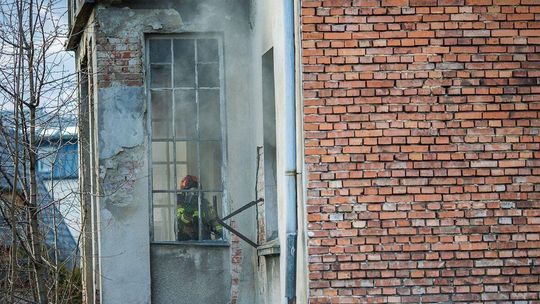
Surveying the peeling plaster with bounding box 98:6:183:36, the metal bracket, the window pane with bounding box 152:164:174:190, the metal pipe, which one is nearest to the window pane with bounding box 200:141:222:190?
the window pane with bounding box 152:164:174:190

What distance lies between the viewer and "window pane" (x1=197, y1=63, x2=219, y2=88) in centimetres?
1239

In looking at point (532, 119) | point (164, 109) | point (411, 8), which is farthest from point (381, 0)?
point (164, 109)

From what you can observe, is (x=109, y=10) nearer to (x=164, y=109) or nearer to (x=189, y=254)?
(x=164, y=109)

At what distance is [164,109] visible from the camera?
40.5 ft

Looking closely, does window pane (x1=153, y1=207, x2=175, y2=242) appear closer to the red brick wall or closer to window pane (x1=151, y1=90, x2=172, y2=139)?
window pane (x1=151, y1=90, x2=172, y2=139)

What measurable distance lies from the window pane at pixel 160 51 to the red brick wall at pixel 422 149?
3907 mm

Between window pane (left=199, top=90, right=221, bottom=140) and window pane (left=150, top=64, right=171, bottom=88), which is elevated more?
window pane (left=150, top=64, right=171, bottom=88)

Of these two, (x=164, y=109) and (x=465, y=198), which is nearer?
(x=465, y=198)

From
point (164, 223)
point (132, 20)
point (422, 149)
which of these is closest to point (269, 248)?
point (422, 149)

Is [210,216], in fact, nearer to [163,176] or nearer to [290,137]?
[163,176]

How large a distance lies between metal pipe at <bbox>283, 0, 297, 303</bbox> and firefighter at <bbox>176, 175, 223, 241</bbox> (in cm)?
332

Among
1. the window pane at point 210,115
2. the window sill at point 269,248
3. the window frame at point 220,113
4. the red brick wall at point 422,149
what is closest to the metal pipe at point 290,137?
the red brick wall at point 422,149

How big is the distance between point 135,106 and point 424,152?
4.51 metres

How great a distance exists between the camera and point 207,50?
40.7ft
